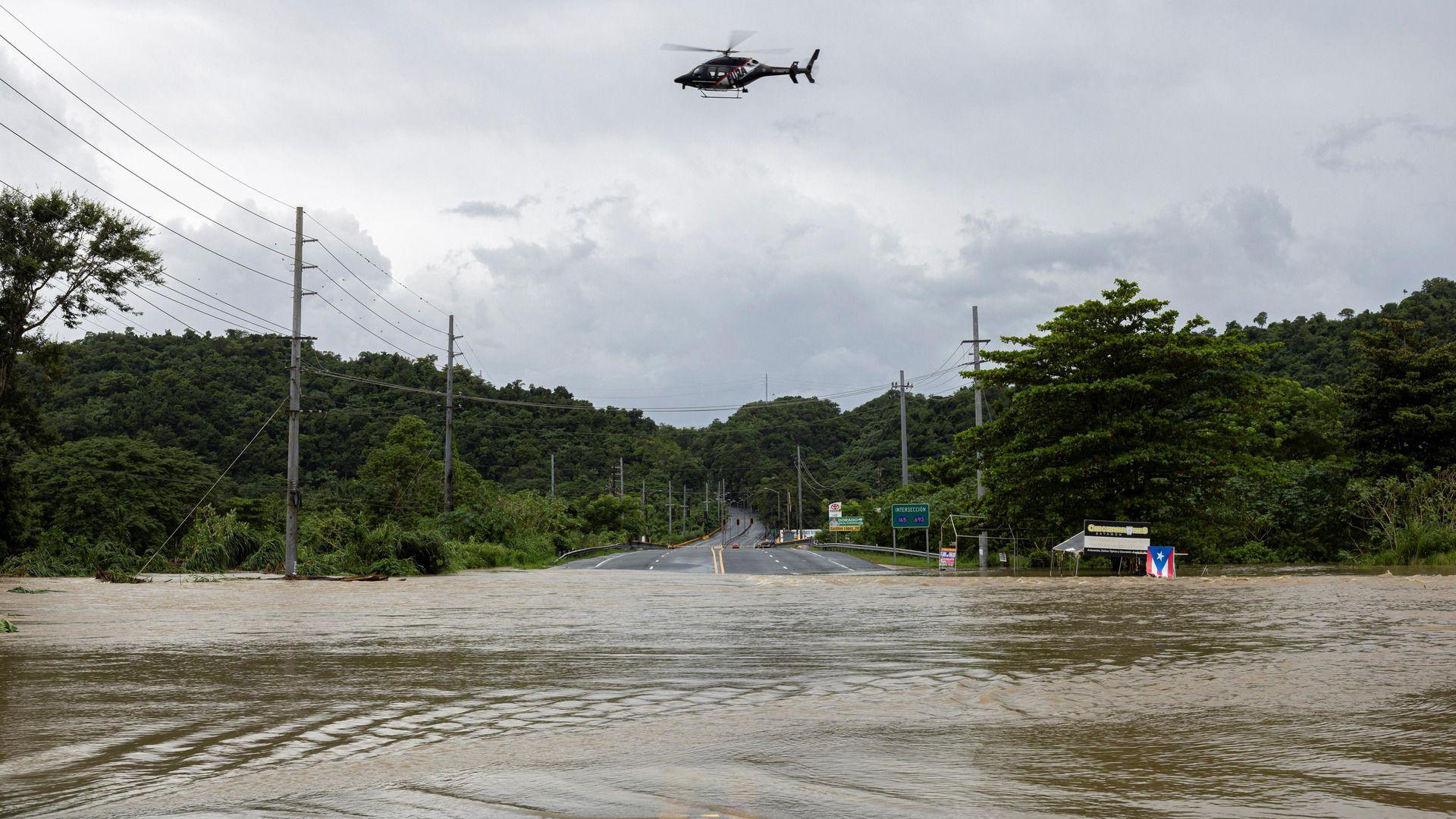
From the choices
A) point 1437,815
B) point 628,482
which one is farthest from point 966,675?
point 628,482

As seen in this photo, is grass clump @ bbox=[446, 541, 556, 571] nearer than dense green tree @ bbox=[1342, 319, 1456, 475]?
No

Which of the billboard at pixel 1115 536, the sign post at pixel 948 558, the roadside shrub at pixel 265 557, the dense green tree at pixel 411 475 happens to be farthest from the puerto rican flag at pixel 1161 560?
the dense green tree at pixel 411 475

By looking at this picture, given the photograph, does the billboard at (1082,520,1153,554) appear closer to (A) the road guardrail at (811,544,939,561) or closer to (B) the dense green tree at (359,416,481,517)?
(A) the road guardrail at (811,544,939,561)

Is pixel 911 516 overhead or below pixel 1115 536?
overhead

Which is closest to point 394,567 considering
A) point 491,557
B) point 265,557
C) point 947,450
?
point 265,557

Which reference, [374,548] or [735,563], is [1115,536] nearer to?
[735,563]

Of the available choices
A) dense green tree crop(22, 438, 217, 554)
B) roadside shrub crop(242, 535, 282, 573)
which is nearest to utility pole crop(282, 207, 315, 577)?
roadside shrub crop(242, 535, 282, 573)

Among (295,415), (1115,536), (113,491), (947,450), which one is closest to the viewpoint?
(1115,536)

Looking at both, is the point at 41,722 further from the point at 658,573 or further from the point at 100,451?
the point at 100,451
